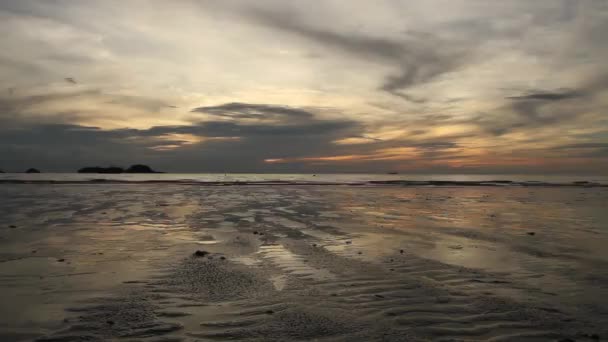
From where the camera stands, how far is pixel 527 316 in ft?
18.3

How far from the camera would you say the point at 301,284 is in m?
7.27

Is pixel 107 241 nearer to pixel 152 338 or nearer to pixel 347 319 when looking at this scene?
pixel 152 338

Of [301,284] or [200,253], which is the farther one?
[200,253]

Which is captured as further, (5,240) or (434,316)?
(5,240)

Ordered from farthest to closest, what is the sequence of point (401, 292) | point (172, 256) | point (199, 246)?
point (199, 246)
point (172, 256)
point (401, 292)

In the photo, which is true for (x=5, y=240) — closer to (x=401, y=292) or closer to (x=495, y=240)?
(x=401, y=292)

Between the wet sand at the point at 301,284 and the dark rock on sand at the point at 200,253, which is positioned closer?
the wet sand at the point at 301,284

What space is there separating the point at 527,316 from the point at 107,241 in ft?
35.6

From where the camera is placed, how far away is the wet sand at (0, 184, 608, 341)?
5.10m

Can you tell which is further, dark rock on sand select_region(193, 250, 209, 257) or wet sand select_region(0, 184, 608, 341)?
dark rock on sand select_region(193, 250, 209, 257)

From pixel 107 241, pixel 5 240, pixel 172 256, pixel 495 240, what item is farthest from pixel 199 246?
pixel 495 240

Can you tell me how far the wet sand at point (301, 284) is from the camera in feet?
16.7

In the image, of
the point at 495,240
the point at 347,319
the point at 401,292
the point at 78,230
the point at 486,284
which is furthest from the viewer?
the point at 78,230

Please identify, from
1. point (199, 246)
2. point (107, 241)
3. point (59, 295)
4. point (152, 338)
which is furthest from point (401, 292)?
point (107, 241)
